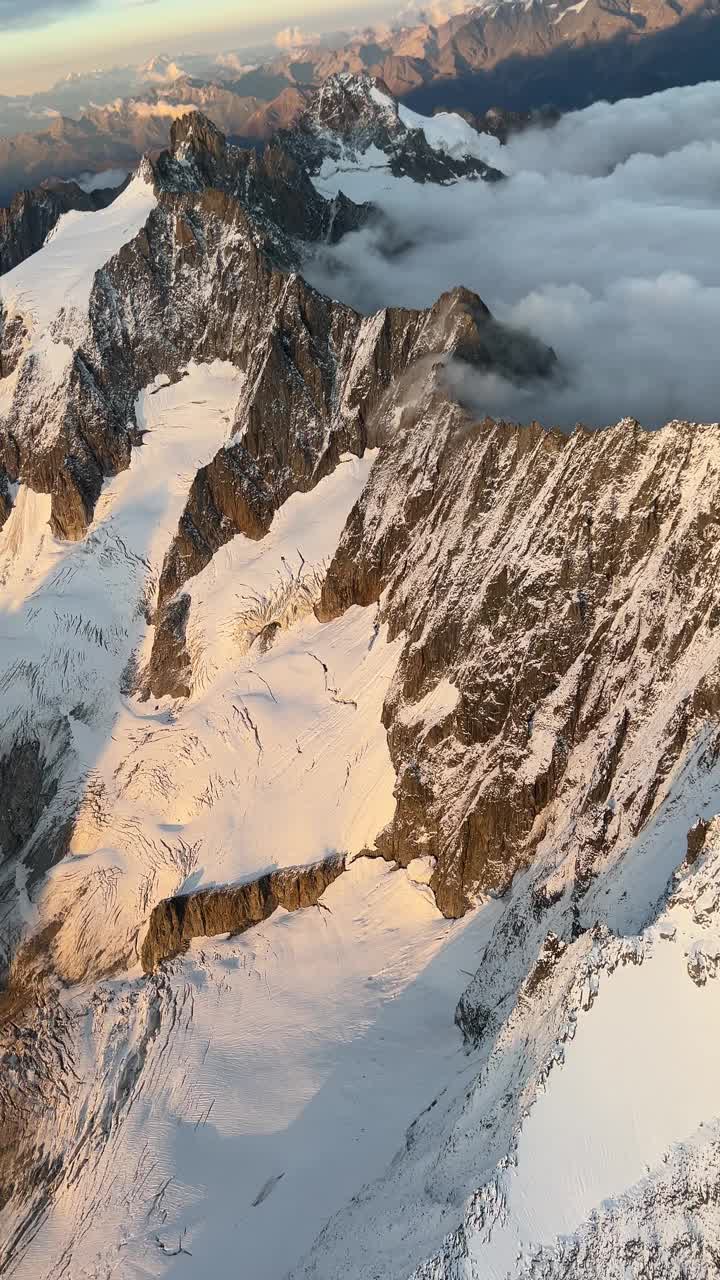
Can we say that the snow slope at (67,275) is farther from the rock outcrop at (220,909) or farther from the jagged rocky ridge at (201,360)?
the rock outcrop at (220,909)

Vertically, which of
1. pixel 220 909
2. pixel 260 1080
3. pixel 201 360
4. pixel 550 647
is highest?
pixel 201 360

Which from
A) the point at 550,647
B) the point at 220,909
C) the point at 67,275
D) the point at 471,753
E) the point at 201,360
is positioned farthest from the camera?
the point at 67,275

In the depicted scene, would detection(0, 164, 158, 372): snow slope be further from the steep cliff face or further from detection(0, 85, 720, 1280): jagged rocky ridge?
the steep cliff face

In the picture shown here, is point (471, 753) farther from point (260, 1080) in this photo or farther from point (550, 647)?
→ point (260, 1080)

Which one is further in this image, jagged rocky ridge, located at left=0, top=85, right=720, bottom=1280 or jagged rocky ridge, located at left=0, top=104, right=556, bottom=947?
jagged rocky ridge, located at left=0, top=104, right=556, bottom=947

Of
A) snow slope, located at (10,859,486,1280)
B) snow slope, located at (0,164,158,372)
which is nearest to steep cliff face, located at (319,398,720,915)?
snow slope, located at (10,859,486,1280)

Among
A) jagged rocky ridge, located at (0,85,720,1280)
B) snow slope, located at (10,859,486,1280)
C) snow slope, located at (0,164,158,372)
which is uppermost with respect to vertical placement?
snow slope, located at (0,164,158,372)

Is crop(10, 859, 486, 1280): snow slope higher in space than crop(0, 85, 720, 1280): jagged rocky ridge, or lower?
lower

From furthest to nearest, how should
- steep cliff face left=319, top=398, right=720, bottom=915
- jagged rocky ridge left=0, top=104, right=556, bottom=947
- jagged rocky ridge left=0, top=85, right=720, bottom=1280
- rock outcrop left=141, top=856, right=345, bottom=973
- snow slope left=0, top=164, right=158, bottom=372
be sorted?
snow slope left=0, top=164, right=158, bottom=372, jagged rocky ridge left=0, top=104, right=556, bottom=947, rock outcrop left=141, top=856, right=345, bottom=973, steep cliff face left=319, top=398, right=720, bottom=915, jagged rocky ridge left=0, top=85, right=720, bottom=1280

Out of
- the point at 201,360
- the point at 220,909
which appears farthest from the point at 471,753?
the point at 201,360

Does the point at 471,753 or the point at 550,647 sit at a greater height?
the point at 550,647

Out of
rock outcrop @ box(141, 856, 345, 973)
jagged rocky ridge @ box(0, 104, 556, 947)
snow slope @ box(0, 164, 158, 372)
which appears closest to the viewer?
rock outcrop @ box(141, 856, 345, 973)

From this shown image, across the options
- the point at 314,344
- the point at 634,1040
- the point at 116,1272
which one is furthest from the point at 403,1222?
the point at 314,344

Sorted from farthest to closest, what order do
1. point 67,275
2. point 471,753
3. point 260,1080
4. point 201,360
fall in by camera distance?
point 67,275 < point 201,360 < point 471,753 < point 260,1080
